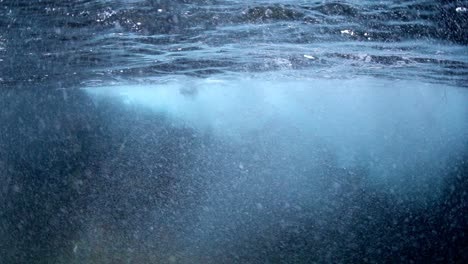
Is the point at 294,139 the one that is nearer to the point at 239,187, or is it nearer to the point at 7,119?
the point at 239,187

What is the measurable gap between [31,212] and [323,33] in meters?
24.0

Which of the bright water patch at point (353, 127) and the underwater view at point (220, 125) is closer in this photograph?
the underwater view at point (220, 125)

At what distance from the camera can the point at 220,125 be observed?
51.8 m

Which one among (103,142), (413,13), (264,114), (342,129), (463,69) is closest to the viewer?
(413,13)

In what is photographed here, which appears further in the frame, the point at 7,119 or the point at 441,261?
the point at 7,119

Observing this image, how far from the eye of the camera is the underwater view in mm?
7512

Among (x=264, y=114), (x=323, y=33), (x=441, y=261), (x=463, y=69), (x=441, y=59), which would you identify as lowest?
(x=441, y=261)

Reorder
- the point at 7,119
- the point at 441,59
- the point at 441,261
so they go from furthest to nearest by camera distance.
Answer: the point at 7,119 < the point at 441,261 < the point at 441,59

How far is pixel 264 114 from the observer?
43094 millimetres

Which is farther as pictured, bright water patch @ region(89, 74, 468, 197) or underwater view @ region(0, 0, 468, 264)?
bright water patch @ region(89, 74, 468, 197)

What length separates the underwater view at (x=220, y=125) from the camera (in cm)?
751

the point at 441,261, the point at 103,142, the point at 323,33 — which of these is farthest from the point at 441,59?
the point at 103,142

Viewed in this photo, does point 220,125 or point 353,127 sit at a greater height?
point 220,125

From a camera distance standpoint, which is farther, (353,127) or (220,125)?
(353,127)
